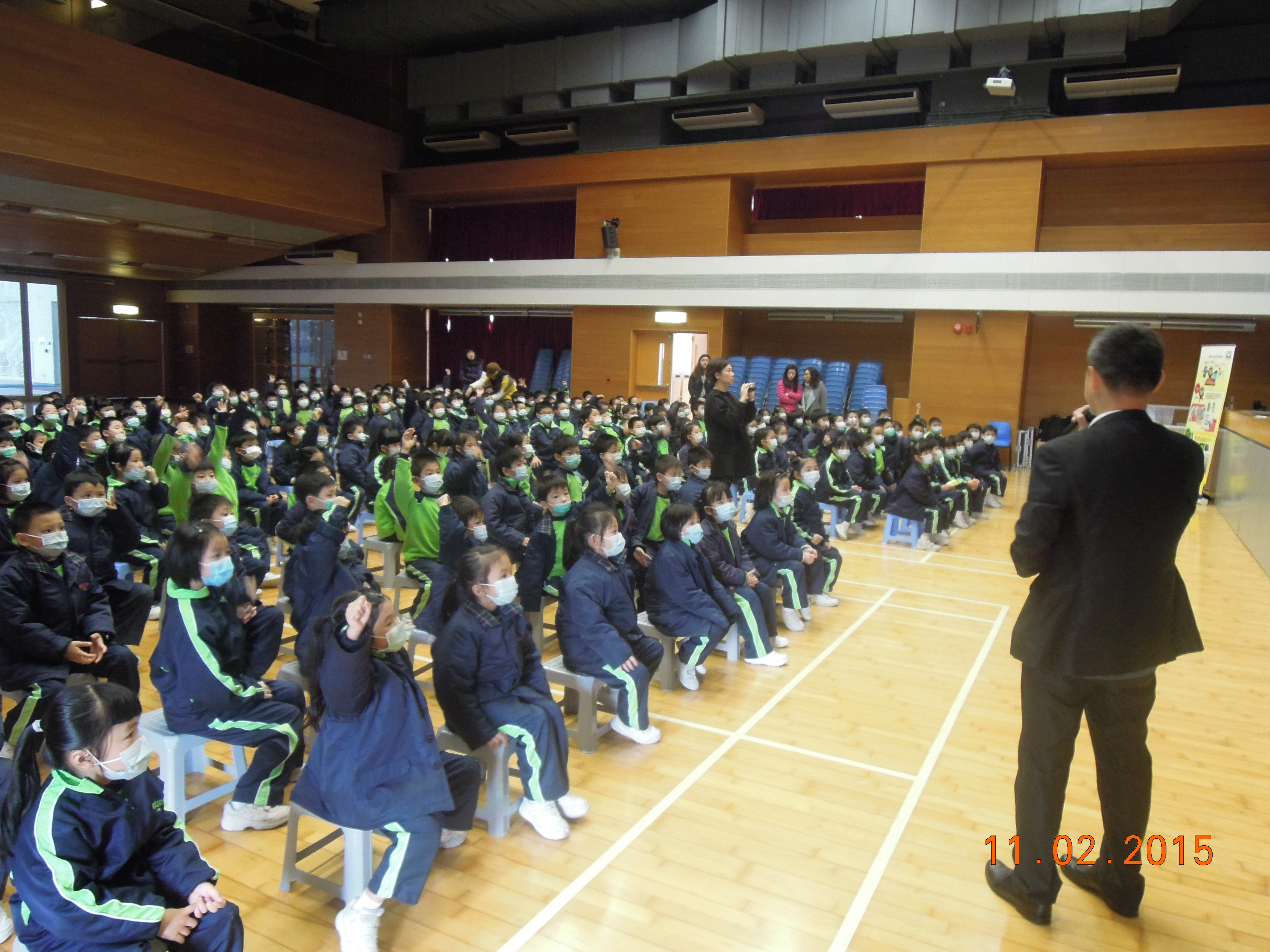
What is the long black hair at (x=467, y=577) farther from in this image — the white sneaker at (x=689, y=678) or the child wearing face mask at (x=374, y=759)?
the white sneaker at (x=689, y=678)

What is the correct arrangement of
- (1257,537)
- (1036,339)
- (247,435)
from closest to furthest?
(247,435)
(1257,537)
(1036,339)

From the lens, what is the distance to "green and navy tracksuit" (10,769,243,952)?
2.03 m

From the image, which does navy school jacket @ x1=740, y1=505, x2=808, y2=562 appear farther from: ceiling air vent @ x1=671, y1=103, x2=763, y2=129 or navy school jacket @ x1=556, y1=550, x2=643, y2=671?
ceiling air vent @ x1=671, y1=103, x2=763, y2=129

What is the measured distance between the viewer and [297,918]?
2781 millimetres

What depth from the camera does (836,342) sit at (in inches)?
685

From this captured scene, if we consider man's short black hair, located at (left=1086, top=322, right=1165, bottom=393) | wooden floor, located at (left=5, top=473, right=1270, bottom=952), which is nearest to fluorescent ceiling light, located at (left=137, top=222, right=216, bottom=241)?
wooden floor, located at (left=5, top=473, right=1270, bottom=952)

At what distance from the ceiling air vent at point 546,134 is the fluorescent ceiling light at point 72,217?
8.01 metres

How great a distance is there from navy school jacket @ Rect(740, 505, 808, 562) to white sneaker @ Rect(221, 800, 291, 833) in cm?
366

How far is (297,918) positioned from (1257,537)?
32.0 feet

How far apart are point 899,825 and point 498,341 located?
61.5 ft

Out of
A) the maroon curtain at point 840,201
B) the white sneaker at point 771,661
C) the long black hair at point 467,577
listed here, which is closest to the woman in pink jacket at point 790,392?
the maroon curtain at point 840,201

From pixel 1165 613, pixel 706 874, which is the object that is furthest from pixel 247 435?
pixel 1165 613

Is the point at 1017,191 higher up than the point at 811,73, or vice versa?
the point at 811,73

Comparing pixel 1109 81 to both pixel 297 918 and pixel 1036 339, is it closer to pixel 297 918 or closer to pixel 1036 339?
pixel 1036 339
